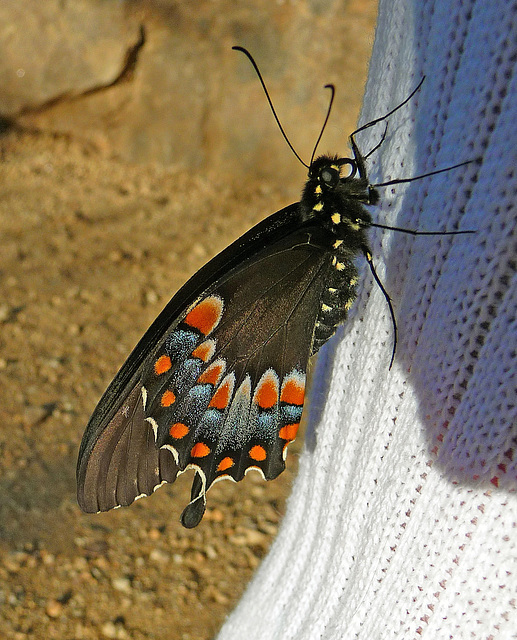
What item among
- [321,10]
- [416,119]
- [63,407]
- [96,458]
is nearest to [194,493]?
[96,458]

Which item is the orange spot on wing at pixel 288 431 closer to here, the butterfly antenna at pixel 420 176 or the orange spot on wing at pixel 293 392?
the orange spot on wing at pixel 293 392

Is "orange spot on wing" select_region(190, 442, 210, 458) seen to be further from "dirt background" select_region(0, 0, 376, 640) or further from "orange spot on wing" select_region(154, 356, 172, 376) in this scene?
"dirt background" select_region(0, 0, 376, 640)

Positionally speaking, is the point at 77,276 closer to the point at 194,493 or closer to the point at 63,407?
the point at 63,407

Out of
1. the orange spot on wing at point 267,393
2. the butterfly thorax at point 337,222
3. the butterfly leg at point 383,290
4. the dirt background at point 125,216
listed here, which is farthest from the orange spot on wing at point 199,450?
the dirt background at point 125,216

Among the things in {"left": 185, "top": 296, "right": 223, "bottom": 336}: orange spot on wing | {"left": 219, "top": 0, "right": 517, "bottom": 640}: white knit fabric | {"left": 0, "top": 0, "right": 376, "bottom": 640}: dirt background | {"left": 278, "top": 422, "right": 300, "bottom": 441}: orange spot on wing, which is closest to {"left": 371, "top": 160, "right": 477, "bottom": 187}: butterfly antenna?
{"left": 219, "top": 0, "right": 517, "bottom": 640}: white knit fabric

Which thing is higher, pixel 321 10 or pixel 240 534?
pixel 321 10

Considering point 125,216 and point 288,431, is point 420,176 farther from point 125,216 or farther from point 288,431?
point 125,216
